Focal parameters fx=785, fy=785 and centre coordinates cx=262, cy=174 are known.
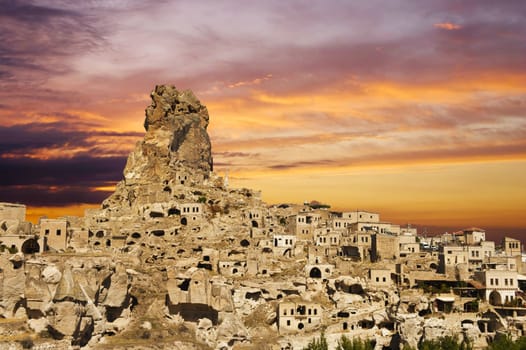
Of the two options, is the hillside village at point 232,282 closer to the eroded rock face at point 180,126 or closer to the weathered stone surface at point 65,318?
the weathered stone surface at point 65,318

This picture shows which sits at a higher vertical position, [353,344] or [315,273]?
[315,273]

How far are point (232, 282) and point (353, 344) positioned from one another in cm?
1455

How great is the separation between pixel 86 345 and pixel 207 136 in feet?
192

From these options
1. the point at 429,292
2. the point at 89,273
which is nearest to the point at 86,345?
the point at 89,273

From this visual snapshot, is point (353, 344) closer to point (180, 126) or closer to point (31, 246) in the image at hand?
point (31, 246)

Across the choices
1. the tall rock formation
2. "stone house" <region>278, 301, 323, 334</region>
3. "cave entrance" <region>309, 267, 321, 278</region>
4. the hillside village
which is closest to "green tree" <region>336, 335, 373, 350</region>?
the hillside village

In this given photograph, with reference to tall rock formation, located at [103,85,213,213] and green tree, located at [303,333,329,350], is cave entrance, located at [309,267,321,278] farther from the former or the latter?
tall rock formation, located at [103,85,213,213]

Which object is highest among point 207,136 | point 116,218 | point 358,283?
point 207,136

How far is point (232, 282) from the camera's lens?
262ft

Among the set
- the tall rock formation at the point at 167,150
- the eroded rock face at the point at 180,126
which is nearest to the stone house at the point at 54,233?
the tall rock formation at the point at 167,150

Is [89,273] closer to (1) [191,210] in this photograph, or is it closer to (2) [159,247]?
(2) [159,247]

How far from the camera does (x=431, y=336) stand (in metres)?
72.6

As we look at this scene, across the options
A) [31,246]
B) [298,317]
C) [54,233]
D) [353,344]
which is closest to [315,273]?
[298,317]

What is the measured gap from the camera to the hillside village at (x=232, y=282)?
73188 mm
